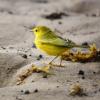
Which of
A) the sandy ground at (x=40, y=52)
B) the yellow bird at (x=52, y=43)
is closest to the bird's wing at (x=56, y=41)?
the yellow bird at (x=52, y=43)

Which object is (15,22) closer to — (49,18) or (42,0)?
(49,18)

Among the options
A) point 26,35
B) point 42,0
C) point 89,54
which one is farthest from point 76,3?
point 89,54

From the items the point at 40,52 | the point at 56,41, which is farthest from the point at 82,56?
the point at 40,52

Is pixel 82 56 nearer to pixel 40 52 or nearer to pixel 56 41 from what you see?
pixel 56 41

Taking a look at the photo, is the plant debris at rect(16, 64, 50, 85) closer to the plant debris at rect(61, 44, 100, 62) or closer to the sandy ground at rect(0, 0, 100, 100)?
the sandy ground at rect(0, 0, 100, 100)

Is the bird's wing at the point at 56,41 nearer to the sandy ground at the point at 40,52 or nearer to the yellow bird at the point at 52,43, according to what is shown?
the yellow bird at the point at 52,43

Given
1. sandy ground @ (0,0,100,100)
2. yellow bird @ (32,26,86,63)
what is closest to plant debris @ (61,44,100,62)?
sandy ground @ (0,0,100,100)
